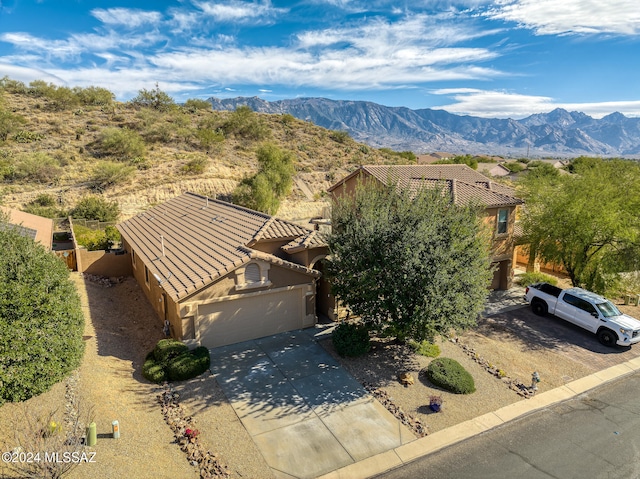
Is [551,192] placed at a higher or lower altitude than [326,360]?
higher

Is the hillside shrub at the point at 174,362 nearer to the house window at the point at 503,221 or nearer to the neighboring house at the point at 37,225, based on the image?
the neighboring house at the point at 37,225

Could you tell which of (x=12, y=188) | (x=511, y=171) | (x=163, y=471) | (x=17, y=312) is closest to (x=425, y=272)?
(x=163, y=471)

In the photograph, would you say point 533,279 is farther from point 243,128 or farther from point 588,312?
point 243,128

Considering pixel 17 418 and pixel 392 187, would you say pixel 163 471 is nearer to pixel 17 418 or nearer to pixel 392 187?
pixel 17 418

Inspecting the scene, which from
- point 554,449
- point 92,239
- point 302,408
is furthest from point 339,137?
point 554,449

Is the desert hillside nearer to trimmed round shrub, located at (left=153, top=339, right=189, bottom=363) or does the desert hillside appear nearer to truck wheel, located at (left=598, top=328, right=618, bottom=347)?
trimmed round shrub, located at (left=153, top=339, right=189, bottom=363)

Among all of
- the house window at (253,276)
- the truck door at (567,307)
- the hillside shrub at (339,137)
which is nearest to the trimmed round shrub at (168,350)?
the house window at (253,276)
